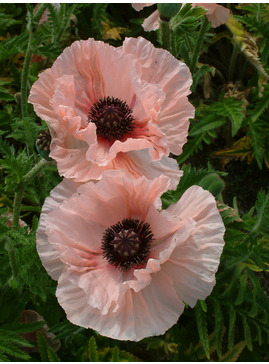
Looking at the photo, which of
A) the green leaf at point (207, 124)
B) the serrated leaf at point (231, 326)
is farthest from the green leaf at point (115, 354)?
the green leaf at point (207, 124)

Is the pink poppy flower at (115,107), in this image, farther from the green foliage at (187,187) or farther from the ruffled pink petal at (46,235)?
the green foliage at (187,187)

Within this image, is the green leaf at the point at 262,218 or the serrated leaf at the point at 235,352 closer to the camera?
the green leaf at the point at 262,218

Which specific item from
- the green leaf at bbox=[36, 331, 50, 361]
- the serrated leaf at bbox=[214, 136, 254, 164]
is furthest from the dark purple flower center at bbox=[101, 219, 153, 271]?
the serrated leaf at bbox=[214, 136, 254, 164]

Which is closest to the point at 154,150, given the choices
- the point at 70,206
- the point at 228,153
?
the point at 70,206

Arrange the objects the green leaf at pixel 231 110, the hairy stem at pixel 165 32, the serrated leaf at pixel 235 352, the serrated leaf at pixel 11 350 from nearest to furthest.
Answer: the hairy stem at pixel 165 32, the serrated leaf at pixel 11 350, the serrated leaf at pixel 235 352, the green leaf at pixel 231 110

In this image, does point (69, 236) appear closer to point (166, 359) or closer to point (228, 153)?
point (166, 359)

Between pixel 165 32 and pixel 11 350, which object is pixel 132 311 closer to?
pixel 11 350

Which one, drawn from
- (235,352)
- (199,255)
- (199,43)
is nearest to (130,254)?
(199,255)
